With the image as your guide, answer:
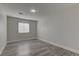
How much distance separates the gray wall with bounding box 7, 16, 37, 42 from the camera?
1563 mm

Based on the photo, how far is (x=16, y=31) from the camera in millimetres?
1623

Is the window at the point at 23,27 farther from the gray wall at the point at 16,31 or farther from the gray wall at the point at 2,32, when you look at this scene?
the gray wall at the point at 2,32

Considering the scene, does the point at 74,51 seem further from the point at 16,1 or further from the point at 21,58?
the point at 16,1

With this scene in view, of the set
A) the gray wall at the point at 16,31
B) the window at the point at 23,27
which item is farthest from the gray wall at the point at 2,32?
the window at the point at 23,27

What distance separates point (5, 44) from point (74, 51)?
4.67ft

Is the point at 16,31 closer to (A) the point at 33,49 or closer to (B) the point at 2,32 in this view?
(B) the point at 2,32

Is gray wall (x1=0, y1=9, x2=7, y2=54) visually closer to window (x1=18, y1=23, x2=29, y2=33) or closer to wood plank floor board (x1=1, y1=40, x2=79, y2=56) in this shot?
wood plank floor board (x1=1, y1=40, x2=79, y2=56)

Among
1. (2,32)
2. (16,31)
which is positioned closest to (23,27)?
(16,31)

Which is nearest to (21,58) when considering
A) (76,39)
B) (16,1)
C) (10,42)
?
(10,42)

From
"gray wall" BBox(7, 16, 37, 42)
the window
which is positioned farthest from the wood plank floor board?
the window

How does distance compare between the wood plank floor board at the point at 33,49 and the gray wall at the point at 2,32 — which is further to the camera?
the gray wall at the point at 2,32

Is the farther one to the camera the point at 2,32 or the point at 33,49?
the point at 2,32

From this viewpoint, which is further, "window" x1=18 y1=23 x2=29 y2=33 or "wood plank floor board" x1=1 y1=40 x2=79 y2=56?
"window" x1=18 y1=23 x2=29 y2=33

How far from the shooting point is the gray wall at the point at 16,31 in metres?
1.56
